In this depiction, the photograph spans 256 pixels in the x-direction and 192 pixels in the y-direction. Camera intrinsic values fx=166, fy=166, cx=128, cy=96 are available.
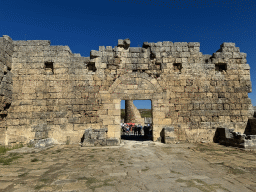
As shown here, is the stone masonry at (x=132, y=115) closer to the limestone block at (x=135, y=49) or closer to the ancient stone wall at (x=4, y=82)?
the limestone block at (x=135, y=49)

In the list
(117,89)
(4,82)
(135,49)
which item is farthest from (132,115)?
(4,82)

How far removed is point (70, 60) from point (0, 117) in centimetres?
388

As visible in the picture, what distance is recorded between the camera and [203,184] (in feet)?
9.53

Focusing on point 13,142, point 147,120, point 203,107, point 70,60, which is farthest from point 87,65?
point 147,120

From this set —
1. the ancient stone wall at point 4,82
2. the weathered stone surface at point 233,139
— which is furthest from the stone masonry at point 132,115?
the ancient stone wall at point 4,82

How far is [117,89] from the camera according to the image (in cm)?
790

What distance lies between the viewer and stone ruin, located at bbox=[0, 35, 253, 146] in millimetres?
7602

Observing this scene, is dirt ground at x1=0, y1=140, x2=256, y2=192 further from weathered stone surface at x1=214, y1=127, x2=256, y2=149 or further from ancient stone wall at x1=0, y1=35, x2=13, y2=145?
ancient stone wall at x1=0, y1=35, x2=13, y2=145

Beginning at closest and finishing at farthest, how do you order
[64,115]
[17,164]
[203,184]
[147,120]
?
[203,184] < [17,164] < [64,115] < [147,120]

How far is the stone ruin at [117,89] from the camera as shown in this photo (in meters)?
7.60

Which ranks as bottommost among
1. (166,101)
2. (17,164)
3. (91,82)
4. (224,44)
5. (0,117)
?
(17,164)

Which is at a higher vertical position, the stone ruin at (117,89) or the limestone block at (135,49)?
the limestone block at (135,49)

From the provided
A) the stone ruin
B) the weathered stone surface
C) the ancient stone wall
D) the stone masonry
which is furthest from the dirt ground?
the stone masonry

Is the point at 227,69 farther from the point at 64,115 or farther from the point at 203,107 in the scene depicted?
the point at 64,115
